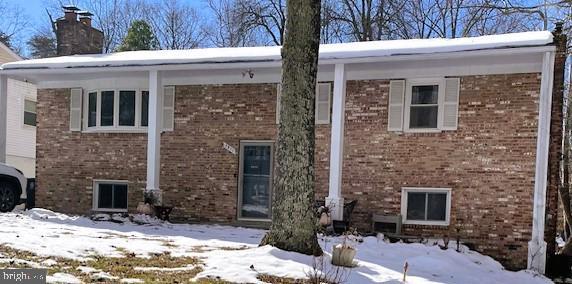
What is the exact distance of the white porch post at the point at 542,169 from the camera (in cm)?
909

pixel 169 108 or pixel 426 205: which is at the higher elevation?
pixel 169 108

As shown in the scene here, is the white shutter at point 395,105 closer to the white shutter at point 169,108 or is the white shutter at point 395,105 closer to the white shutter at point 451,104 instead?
the white shutter at point 451,104

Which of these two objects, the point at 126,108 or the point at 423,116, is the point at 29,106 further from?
the point at 423,116

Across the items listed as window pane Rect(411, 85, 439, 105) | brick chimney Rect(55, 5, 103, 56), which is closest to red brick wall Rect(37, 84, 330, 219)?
window pane Rect(411, 85, 439, 105)

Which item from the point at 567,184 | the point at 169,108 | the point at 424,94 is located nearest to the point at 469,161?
the point at 424,94

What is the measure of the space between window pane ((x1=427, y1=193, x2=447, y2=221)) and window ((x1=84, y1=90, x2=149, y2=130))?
6.65m

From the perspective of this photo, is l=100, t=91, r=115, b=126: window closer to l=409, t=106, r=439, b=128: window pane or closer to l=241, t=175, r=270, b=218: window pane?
l=241, t=175, r=270, b=218: window pane

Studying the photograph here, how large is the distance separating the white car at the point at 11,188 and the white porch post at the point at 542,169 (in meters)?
10.7

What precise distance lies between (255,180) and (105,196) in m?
3.84

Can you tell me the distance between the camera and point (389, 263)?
746 centimetres

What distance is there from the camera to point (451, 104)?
10344 millimetres

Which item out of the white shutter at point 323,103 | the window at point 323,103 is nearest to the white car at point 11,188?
the window at point 323,103

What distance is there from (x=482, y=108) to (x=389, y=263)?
4212 millimetres

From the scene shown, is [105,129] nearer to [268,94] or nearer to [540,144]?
[268,94]
